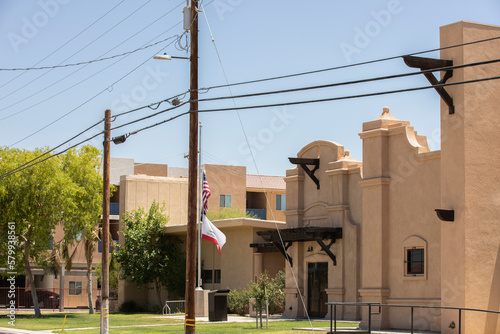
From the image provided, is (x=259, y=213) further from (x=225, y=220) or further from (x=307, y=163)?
(x=307, y=163)

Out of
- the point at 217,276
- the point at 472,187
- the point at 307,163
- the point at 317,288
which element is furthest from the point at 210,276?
the point at 472,187

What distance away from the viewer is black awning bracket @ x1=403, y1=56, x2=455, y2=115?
73.1 ft

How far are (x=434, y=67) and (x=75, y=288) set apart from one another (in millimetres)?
46068

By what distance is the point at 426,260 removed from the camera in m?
26.2

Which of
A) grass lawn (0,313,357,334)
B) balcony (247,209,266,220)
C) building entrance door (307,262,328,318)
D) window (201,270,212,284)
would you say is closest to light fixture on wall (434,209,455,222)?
grass lawn (0,313,357,334)

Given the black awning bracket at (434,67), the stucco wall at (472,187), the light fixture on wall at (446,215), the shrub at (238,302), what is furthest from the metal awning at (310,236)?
the black awning bracket at (434,67)

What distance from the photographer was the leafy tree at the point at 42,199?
126 ft

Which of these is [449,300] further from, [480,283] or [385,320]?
[385,320]

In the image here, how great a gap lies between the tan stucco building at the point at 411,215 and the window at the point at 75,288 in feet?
102

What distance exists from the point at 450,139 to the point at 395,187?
518 cm

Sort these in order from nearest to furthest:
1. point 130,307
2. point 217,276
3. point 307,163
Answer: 1. point 307,163
2. point 217,276
3. point 130,307

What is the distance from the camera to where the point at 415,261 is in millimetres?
→ 26906

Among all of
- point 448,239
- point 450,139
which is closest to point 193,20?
point 450,139

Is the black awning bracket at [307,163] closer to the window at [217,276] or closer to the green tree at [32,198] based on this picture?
the window at [217,276]
